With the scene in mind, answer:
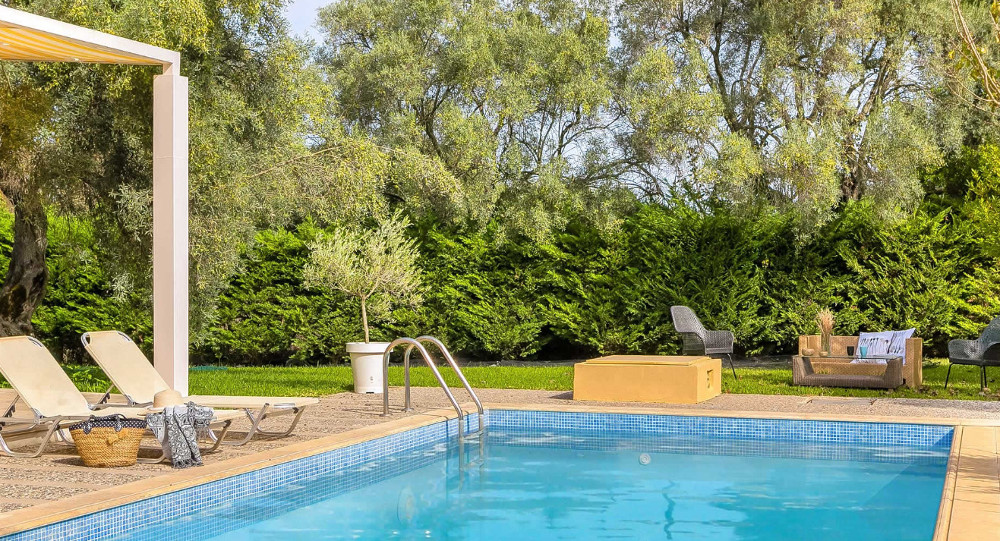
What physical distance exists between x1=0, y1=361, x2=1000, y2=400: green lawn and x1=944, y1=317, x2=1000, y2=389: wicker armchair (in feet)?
1.14

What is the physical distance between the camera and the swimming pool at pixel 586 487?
533 centimetres

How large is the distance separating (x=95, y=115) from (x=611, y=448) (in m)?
6.69

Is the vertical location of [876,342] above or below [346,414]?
above

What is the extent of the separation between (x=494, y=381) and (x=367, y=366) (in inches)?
76.1

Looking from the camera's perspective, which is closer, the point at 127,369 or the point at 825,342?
the point at 127,369

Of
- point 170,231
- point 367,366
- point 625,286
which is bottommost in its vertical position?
point 367,366

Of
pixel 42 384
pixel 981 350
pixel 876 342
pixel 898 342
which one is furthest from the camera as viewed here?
pixel 876 342

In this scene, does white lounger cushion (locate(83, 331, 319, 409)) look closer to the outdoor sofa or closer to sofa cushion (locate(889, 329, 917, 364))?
the outdoor sofa

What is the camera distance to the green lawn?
34.7 ft

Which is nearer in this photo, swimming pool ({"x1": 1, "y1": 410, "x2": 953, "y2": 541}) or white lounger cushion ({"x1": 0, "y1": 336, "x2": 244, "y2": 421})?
swimming pool ({"x1": 1, "y1": 410, "x2": 953, "y2": 541})

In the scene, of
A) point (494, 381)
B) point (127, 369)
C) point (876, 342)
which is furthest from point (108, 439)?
point (876, 342)

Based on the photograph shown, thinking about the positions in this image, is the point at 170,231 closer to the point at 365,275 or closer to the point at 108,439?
the point at 108,439

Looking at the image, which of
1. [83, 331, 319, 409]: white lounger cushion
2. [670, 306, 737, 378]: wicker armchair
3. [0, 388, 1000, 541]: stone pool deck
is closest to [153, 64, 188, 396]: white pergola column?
[83, 331, 319, 409]: white lounger cushion

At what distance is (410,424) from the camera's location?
7684 millimetres
